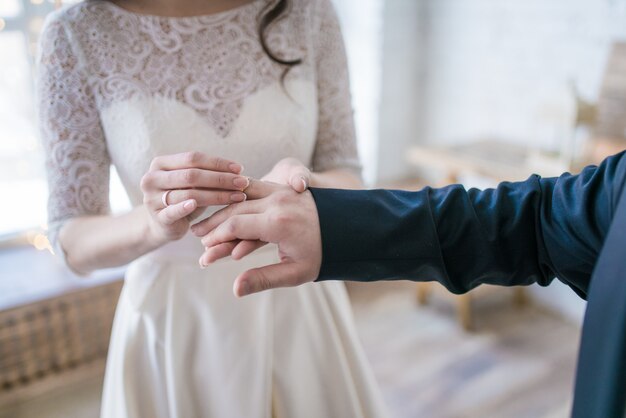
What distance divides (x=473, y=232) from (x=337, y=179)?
30 cm

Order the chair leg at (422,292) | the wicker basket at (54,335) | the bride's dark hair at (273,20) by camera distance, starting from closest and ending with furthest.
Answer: the bride's dark hair at (273,20)
the wicker basket at (54,335)
the chair leg at (422,292)

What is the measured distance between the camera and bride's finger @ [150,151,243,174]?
73 centimetres

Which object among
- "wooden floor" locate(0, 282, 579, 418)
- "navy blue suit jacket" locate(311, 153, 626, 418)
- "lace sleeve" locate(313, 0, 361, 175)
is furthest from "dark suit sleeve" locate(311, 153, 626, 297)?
"wooden floor" locate(0, 282, 579, 418)

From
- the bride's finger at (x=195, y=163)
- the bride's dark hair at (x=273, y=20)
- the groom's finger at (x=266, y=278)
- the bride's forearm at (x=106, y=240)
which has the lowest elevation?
the bride's forearm at (x=106, y=240)

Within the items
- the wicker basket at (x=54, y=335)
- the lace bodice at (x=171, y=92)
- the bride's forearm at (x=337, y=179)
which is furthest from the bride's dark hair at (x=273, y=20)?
the wicker basket at (x=54, y=335)

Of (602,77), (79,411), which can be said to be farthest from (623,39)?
(79,411)

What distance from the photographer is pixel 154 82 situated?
95 centimetres

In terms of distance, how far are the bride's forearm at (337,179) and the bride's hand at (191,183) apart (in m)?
0.18

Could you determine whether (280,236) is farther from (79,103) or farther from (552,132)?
(552,132)

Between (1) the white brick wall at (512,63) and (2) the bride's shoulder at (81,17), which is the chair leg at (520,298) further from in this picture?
(2) the bride's shoulder at (81,17)

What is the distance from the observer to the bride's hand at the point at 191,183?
2.38ft

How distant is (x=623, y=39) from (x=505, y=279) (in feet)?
5.17

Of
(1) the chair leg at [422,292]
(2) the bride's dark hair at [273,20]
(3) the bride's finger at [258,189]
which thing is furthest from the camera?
(1) the chair leg at [422,292]

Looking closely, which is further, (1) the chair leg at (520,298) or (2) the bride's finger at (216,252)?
(1) the chair leg at (520,298)
